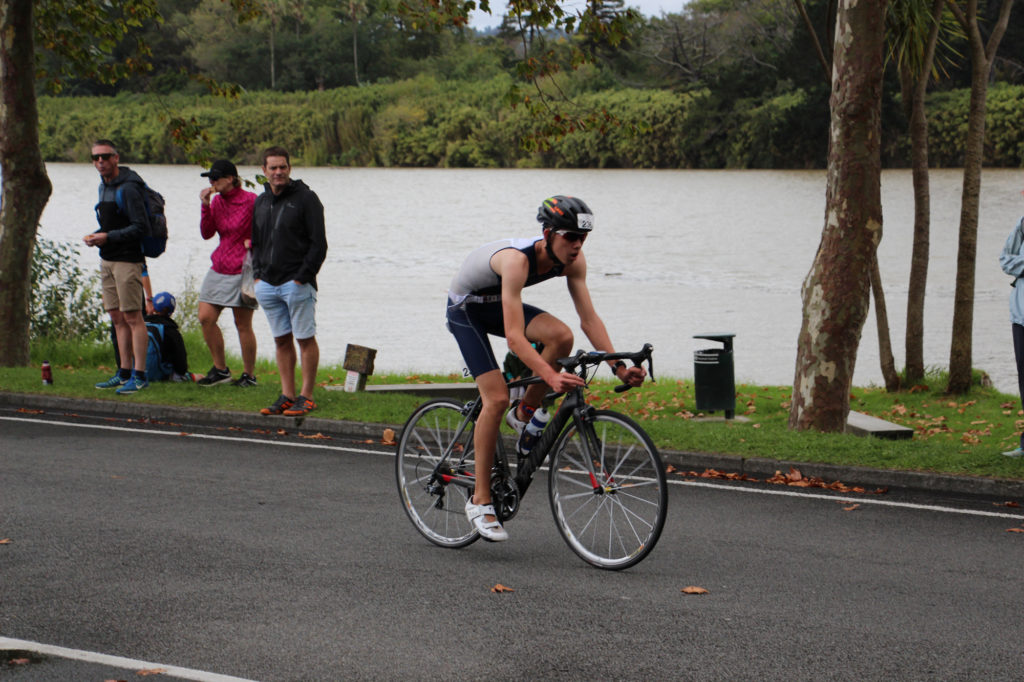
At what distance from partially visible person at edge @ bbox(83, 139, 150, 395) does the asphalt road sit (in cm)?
329

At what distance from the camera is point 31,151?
14523mm

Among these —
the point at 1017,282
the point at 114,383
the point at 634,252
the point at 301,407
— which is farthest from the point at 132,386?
the point at 634,252

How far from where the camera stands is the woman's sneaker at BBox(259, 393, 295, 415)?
11453 millimetres

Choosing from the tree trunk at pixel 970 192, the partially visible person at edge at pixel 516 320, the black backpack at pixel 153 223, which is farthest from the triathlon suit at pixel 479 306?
the tree trunk at pixel 970 192

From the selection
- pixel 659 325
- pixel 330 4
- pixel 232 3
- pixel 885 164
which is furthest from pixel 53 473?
pixel 885 164

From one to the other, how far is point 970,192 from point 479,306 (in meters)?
10.5

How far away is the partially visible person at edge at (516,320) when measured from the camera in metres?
6.05

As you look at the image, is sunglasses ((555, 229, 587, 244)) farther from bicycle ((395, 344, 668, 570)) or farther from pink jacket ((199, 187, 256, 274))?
pink jacket ((199, 187, 256, 274))

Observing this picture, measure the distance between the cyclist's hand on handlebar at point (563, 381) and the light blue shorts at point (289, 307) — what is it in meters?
5.42

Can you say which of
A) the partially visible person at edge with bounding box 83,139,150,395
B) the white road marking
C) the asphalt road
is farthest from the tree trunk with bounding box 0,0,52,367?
the white road marking

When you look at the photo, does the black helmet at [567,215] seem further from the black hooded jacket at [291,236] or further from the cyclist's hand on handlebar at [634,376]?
the black hooded jacket at [291,236]

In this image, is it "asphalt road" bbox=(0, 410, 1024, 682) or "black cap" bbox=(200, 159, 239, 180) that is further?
"black cap" bbox=(200, 159, 239, 180)

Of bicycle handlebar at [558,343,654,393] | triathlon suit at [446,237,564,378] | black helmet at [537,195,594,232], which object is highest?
black helmet at [537,195,594,232]

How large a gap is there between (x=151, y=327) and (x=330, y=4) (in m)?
7.89
